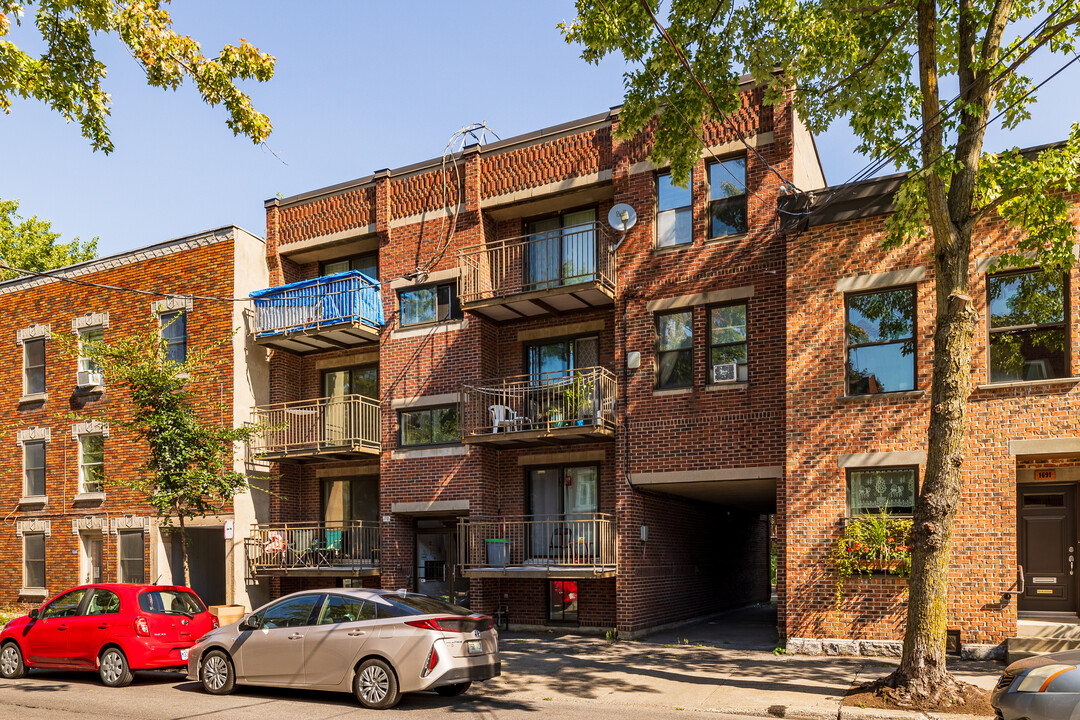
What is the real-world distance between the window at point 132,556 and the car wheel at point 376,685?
14248mm

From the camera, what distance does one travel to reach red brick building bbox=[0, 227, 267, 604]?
73.6 ft

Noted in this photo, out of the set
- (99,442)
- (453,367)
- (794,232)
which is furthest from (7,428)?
(794,232)

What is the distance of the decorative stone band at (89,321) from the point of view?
24.6 m

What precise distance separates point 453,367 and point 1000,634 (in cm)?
1174

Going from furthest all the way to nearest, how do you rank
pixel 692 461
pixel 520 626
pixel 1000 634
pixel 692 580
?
pixel 692 580 < pixel 520 626 < pixel 692 461 < pixel 1000 634

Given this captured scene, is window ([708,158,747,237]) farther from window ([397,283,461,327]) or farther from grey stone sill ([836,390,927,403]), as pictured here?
window ([397,283,461,327])

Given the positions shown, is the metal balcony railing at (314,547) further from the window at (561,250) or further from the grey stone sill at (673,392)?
the grey stone sill at (673,392)

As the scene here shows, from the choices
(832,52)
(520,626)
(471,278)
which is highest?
(832,52)

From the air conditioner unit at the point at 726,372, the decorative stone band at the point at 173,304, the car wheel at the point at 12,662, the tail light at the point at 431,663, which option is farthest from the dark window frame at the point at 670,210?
the car wheel at the point at 12,662

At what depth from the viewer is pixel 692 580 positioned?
69.2 feet

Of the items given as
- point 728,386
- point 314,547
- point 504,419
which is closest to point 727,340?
point 728,386

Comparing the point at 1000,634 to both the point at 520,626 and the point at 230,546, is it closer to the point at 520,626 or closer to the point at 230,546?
the point at 520,626

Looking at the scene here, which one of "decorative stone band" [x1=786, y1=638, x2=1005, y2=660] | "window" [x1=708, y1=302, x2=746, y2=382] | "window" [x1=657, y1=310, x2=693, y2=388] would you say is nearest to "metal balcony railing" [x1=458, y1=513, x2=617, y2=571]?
"window" [x1=657, y1=310, x2=693, y2=388]

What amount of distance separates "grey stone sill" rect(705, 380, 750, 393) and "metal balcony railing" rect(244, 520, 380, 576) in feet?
28.8
